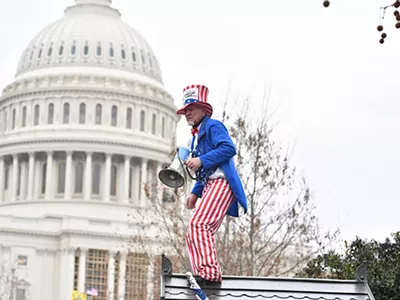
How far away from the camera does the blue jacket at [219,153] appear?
26.1 feet

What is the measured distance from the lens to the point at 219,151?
796cm

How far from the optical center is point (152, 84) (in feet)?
355

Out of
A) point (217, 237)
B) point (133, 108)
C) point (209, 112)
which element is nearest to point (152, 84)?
point (133, 108)

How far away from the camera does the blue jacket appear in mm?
7953

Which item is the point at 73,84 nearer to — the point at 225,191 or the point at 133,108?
the point at 133,108

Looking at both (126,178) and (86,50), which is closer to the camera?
(126,178)

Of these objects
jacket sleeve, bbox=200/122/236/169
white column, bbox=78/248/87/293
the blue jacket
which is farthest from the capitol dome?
jacket sleeve, bbox=200/122/236/169

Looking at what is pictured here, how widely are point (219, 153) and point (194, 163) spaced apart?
18cm

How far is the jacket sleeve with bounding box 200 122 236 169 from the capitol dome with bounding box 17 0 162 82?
9896cm

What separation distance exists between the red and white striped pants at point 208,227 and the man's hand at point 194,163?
Answer: 0.62 ft

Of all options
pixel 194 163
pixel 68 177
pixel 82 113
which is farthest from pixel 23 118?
pixel 194 163

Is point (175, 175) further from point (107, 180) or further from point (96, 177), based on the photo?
point (96, 177)

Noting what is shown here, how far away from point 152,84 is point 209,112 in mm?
100283

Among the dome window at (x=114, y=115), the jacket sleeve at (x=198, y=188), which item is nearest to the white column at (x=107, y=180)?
the dome window at (x=114, y=115)
